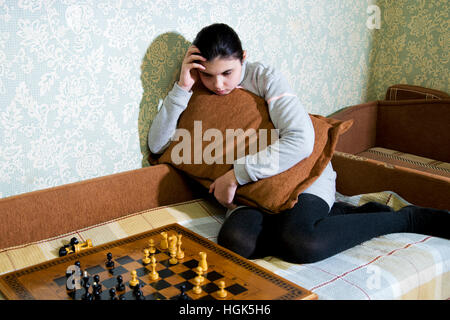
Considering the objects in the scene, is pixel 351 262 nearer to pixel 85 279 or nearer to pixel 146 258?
pixel 146 258

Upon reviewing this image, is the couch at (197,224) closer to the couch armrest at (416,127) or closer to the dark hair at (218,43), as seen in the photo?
the dark hair at (218,43)

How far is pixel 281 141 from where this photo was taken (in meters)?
1.57

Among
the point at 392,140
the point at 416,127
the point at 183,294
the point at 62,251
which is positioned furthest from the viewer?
the point at 392,140

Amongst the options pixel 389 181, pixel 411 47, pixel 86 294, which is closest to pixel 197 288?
pixel 86 294

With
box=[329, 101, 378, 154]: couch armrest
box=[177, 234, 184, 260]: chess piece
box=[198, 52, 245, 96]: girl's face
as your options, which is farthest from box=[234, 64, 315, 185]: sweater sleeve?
box=[329, 101, 378, 154]: couch armrest

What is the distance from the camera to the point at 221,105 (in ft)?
→ 5.60

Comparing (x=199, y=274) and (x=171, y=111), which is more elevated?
(x=171, y=111)

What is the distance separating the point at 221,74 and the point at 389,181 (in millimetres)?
804

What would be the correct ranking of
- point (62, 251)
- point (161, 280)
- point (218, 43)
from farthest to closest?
point (218, 43), point (62, 251), point (161, 280)

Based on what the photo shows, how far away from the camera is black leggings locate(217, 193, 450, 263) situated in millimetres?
1380

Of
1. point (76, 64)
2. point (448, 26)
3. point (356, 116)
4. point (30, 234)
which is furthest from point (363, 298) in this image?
point (448, 26)

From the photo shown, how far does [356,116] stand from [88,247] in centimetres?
158

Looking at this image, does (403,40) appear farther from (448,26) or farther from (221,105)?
(221,105)

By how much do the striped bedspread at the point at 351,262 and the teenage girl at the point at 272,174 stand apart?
0.15 ft
